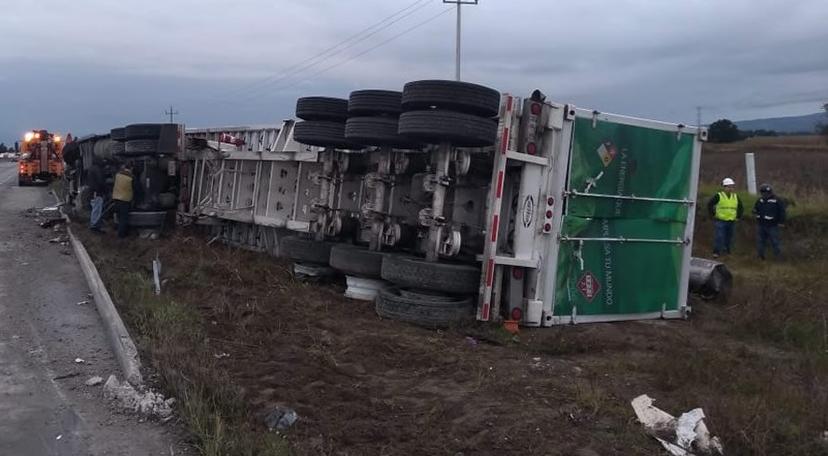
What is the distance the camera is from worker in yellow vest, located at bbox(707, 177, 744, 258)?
13.7 metres

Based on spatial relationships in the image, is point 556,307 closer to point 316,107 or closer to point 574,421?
point 574,421

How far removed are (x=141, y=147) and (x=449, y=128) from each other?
8525 mm

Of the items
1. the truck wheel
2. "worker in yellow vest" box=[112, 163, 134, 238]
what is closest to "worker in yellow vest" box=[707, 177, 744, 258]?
"worker in yellow vest" box=[112, 163, 134, 238]

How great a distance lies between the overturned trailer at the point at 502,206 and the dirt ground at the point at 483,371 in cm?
31

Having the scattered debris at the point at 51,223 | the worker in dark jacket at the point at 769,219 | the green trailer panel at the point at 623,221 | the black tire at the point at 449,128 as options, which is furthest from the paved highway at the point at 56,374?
the worker in dark jacket at the point at 769,219

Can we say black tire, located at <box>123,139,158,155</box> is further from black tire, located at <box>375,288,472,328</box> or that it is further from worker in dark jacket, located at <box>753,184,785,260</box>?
worker in dark jacket, located at <box>753,184,785,260</box>

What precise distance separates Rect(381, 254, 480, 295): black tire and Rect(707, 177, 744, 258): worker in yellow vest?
8.23 meters

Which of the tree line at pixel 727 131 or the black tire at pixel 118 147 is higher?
the tree line at pixel 727 131

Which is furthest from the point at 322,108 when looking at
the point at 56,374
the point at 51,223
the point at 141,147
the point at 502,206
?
the point at 51,223

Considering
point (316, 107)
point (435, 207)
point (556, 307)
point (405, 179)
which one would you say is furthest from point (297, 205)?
point (556, 307)

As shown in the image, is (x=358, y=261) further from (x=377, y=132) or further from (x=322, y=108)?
(x=322, y=108)

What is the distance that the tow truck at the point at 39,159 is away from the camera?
34375mm

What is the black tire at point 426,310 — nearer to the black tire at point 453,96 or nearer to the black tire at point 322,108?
the black tire at point 453,96

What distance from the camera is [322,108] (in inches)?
340
